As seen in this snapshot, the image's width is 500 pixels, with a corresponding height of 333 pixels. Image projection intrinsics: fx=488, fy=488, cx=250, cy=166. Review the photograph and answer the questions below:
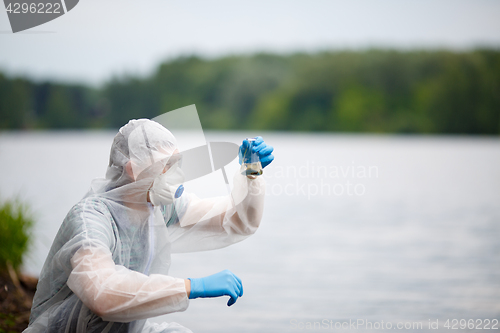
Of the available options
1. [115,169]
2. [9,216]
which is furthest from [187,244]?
[9,216]

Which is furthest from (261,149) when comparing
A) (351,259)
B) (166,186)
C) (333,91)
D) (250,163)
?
(333,91)

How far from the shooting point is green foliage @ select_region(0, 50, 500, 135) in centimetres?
2475

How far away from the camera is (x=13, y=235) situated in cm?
303

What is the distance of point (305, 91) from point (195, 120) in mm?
28979

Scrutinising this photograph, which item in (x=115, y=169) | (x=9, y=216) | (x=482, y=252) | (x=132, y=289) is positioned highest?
(x=115, y=169)

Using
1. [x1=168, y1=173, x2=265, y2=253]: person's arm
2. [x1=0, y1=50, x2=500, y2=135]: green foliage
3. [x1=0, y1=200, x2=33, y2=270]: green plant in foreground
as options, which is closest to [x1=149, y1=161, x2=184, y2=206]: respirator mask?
[x1=168, y1=173, x2=265, y2=253]: person's arm

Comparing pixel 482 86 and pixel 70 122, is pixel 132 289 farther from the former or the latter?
pixel 482 86

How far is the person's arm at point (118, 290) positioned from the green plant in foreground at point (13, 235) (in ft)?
6.55

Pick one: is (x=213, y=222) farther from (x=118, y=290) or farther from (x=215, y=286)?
(x=118, y=290)

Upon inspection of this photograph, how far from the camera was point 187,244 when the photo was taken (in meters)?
1.71

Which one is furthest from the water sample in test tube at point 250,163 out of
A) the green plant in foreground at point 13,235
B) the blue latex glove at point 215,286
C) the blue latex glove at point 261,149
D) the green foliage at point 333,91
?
the green foliage at point 333,91

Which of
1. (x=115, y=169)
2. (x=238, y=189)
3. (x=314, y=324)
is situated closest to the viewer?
(x=115, y=169)

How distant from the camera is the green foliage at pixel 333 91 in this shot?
24.8m

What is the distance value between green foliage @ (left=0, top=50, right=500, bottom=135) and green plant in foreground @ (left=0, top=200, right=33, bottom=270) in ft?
58.9
